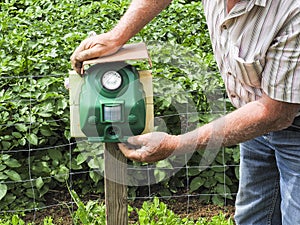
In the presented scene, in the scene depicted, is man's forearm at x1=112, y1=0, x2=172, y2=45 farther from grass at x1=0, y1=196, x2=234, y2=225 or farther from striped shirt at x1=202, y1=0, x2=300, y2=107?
grass at x1=0, y1=196, x2=234, y2=225

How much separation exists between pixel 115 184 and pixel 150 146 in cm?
30

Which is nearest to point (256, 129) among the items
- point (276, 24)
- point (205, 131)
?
point (205, 131)

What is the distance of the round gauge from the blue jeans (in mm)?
594

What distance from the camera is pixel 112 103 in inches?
98.4

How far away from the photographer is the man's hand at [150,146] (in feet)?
8.27

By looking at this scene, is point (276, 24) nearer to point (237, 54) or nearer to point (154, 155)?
point (237, 54)

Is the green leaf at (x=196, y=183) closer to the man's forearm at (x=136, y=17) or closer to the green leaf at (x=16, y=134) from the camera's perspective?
the green leaf at (x=16, y=134)

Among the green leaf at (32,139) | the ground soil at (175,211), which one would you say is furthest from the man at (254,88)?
the green leaf at (32,139)

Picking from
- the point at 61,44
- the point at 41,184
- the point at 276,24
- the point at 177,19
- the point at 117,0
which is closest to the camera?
the point at 276,24

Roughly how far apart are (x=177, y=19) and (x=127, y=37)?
298cm

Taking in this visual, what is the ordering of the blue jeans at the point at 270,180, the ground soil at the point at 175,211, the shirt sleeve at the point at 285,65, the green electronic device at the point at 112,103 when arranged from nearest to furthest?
the shirt sleeve at the point at 285,65 → the green electronic device at the point at 112,103 → the blue jeans at the point at 270,180 → the ground soil at the point at 175,211

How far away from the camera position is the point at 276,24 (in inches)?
90.3

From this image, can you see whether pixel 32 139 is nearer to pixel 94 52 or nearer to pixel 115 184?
pixel 115 184

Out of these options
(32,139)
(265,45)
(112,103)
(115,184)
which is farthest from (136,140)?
(32,139)
